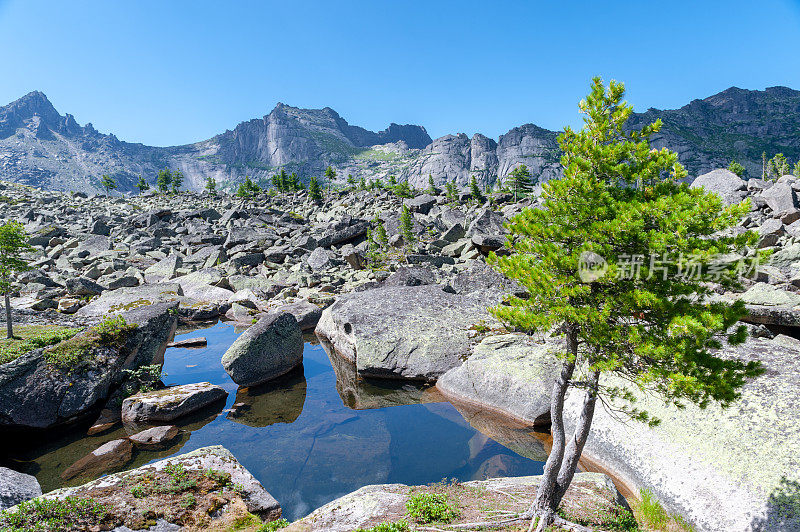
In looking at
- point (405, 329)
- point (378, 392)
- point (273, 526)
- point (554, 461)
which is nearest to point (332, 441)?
point (378, 392)

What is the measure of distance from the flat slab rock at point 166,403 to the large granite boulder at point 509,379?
12281 millimetres

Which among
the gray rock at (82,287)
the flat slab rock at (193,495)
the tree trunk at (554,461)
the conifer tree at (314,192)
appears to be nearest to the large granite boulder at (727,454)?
the tree trunk at (554,461)

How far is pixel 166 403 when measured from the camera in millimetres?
17391

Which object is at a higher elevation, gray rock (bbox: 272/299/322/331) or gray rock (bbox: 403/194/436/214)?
gray rock (bbox: 403/194/436/214)

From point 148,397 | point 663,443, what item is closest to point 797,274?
point 663,443

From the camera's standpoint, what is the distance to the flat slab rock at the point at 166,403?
17.1m

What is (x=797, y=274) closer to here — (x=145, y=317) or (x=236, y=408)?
(x=236, y=408)

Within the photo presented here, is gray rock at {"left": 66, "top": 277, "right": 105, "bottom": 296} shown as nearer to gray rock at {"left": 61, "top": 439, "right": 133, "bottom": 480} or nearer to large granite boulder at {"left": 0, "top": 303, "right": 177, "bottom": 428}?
large granite boulder at {"left": 0, "top": 303, "right": 177, "bottom": 428}

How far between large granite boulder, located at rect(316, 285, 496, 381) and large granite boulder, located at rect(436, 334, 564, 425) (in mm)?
1520

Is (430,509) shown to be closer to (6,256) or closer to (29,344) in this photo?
(29,344)

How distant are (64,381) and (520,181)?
10372cm

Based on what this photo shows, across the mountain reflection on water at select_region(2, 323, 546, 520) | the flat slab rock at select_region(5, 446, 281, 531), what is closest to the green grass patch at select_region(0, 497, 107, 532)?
the flat slab rock at select_region(5, 446, 281, 531)

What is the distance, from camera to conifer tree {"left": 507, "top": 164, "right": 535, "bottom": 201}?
102 m

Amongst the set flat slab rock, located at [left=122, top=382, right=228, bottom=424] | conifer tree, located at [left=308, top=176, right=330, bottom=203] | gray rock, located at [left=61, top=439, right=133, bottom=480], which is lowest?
gray rock, located at [left=61, top=439, right=133, bottom=480]
